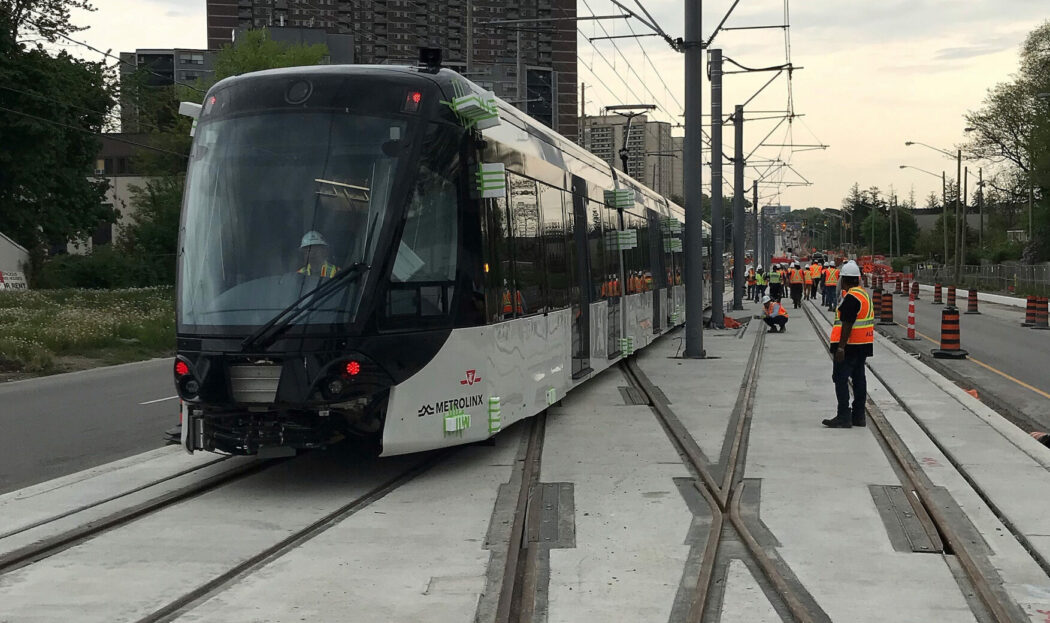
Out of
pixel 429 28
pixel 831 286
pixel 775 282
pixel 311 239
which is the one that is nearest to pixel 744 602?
pixel 311 239

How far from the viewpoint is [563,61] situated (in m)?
194

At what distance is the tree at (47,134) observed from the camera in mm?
44844

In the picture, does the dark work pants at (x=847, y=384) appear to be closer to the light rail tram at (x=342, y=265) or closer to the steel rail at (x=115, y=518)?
the light rail tram at (x=342, y=265)

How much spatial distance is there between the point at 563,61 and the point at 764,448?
187579 millimetres

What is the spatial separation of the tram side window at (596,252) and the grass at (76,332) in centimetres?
1150

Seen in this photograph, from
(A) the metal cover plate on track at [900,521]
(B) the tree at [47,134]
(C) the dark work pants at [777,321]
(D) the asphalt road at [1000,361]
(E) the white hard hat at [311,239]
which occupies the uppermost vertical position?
(B) the tree at [47,134]

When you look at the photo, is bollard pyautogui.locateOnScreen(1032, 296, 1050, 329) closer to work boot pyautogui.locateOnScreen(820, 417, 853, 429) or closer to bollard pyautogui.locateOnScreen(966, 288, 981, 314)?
bollard pyautogui.locateOnScreen(966, 288, 981, 314)

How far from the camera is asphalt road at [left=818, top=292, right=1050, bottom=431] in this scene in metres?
16.0

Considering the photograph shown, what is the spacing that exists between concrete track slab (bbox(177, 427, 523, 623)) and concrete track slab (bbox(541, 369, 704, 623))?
55 cm

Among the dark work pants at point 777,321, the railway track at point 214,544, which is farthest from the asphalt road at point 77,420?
the dark work pants at point 777,321

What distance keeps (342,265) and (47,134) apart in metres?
41.5

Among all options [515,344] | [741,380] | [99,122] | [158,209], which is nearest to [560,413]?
[515,344]

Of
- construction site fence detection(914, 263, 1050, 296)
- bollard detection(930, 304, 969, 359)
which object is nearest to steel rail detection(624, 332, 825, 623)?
bollard detection(930, 304, 969, 359)

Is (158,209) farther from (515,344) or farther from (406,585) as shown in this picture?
(406,585)
